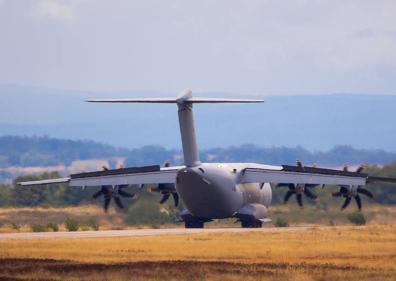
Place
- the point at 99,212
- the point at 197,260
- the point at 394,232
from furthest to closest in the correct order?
the point at 99,212
the point at 394,232
the point at 197,260

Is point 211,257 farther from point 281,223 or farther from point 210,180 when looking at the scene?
point 281,223

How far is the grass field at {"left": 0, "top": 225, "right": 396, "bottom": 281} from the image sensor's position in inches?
1437

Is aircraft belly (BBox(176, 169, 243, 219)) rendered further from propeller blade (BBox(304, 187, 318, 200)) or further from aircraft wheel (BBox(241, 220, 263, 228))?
propeller blade (BBox(304, 187, 318, 200))

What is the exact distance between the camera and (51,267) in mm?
38625

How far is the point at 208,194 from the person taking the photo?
61.2m

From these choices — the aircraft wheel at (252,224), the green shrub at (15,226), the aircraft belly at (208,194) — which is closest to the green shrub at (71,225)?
the green shrub at (15,226)

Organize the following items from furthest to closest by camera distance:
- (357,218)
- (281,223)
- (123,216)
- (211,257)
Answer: (123,216) → (281,223) → (357,218) → (211,257)

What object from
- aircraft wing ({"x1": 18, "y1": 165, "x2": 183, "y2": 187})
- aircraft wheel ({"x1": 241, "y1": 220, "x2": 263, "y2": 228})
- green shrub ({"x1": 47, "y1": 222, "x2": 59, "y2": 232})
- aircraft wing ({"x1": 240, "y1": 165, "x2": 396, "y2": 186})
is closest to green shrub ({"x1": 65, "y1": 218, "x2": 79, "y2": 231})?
green shrub ({"x1": 47, "y1": 222, "x2": 59, "y2": 232})

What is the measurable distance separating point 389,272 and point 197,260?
725 cm

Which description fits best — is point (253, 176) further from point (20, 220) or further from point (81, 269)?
point (81, 269)

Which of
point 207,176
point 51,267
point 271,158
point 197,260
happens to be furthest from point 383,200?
point 271,158

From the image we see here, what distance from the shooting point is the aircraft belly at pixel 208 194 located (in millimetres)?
59541

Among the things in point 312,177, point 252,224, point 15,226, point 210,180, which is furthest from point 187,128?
point 15,226

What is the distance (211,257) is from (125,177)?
59.7 feet
